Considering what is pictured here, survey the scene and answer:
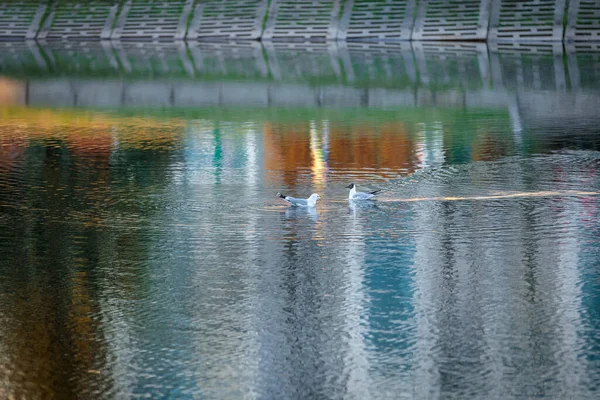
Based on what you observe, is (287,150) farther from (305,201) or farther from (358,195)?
(305,201)

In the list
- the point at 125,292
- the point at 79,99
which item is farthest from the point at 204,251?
the point at 79,99

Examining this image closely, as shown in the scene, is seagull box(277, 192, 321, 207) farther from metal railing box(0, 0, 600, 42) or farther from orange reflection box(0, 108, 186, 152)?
metal railing box(0, 0, 600, 42)

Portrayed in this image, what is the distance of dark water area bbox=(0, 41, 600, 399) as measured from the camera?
12.0 metres

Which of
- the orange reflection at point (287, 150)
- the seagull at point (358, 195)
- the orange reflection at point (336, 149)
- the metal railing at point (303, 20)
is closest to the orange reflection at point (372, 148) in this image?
the orange reflection at point (336, 149)

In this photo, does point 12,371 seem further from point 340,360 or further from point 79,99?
point 79,99

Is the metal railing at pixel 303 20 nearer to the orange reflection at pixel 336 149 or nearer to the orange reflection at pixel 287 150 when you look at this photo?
the orange reflection at pixel 336 149

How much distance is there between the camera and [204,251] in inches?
666

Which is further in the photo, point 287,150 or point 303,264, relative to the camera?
point 287,150

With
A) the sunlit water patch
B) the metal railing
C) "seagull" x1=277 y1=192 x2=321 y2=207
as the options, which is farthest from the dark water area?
the metal railing

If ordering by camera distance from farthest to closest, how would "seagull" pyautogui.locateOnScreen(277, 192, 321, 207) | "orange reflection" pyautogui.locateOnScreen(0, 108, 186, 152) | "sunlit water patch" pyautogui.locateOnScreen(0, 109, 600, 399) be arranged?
"orange reflection" pyautogui.locateOnScreen(0, 108, 186, 152)
"seagull" pyautogui.locateOnScreen(277, 192, 321, 207)
"sunlit water patch" pyautogui.locateOnScreen(0, 109, 600, 399)

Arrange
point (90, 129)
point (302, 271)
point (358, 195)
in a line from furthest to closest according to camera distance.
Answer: point (90, 129), point (358, 195), point (302, 271)

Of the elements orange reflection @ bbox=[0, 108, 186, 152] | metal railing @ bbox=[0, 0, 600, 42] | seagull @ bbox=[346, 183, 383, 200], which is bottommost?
metal railing @ bbox=[0, 0, 600, 42]

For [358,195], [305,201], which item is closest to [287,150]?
[358,195]

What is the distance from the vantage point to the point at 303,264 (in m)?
16.2
